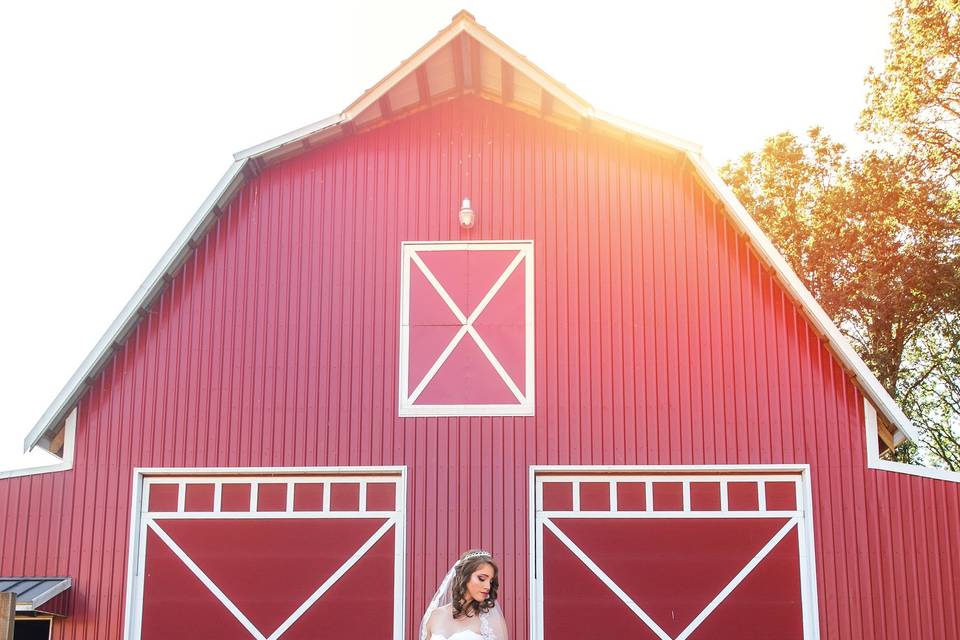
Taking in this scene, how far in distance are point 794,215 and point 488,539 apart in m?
14.5

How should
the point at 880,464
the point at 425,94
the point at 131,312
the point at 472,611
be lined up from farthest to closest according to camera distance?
the point at 425,94
the point at 131,312
the point at 880,464
the point at 472,611

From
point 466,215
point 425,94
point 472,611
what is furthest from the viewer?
point 425,94

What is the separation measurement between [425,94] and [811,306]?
453cm

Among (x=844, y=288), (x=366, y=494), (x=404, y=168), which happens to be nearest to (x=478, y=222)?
(x=404, y=168)

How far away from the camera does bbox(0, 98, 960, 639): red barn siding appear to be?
9586 mm

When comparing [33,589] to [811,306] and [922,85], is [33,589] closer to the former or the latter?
[811,306]

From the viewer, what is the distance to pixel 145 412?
33.1ft

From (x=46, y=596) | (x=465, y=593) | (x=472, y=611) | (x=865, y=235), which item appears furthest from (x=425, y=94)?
(x=865, y=235)

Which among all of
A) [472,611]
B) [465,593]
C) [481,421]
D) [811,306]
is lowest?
[472,611]

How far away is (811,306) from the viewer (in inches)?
383

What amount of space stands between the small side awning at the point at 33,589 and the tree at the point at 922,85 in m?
17.1

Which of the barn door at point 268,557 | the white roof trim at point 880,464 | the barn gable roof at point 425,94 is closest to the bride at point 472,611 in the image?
the barn door at point 268,557

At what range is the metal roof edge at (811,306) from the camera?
949cm

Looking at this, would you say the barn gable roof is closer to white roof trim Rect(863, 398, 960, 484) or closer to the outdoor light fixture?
white roof trim Rect(863, 398, 960, 484)
